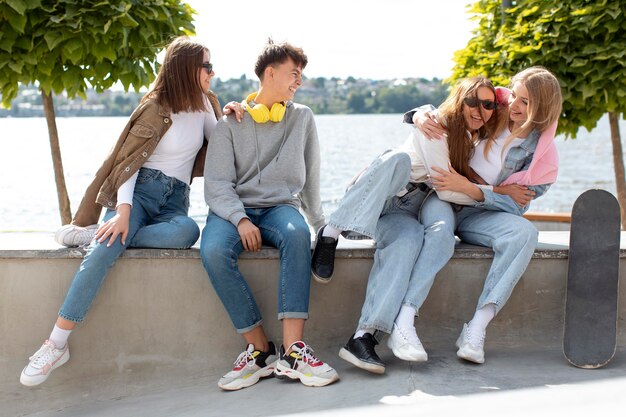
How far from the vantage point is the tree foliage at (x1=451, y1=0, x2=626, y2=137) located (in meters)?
5.77

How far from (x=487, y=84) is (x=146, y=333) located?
2.06 metres

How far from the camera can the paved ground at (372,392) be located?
3.31 m

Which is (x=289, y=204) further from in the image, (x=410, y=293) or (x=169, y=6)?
(x=169, y=6)

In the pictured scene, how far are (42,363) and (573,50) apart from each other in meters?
4.21

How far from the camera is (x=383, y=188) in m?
3.83

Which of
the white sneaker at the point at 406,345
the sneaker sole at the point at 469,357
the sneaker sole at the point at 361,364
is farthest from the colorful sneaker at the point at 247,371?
the sneaker sole at the point at 469,357

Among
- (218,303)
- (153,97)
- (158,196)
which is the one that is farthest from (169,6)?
(218,303)

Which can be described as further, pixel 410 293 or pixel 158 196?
pixel 158 196

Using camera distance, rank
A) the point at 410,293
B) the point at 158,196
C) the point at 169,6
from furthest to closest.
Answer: the point at 169,6, the point at 158,196, the point at 410,293

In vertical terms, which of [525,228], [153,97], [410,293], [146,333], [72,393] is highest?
[153,97]

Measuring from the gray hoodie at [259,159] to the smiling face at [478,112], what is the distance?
77cm

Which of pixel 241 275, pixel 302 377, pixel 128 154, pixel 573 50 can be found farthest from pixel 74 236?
pixel 573 50

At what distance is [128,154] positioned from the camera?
159 inches

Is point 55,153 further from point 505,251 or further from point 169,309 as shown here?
point 505,251
